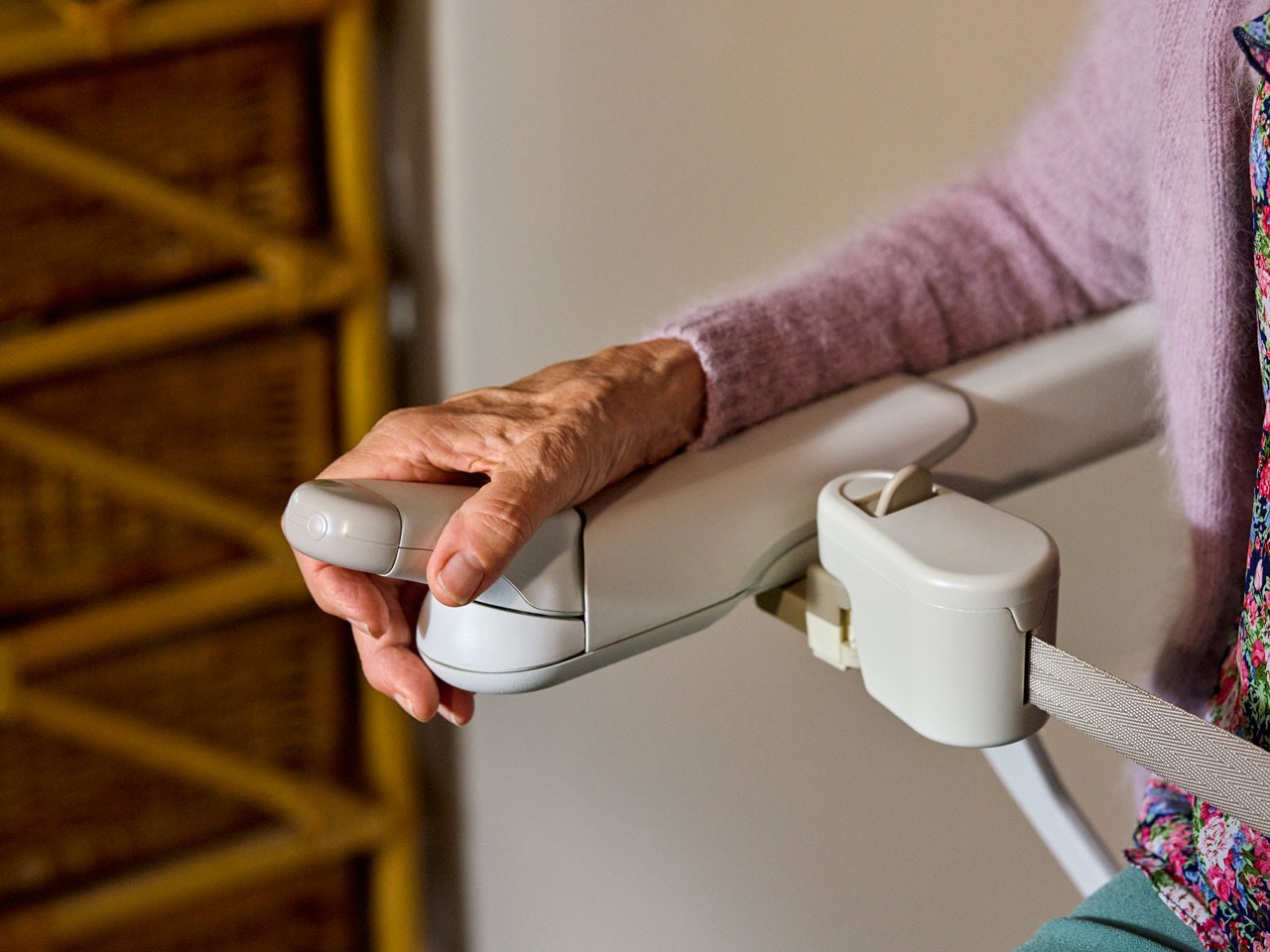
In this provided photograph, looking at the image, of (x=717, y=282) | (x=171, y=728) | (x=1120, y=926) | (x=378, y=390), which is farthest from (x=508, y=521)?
(x=171, y=728)

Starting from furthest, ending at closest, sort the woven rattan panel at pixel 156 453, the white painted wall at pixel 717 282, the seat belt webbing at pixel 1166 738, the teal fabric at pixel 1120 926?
1. the woven rattan panel at pixel 156 453
2. the white painted wall at pixel 717 282
3. the teal fabric at pixel 1120 926
4. the seat belt webbing at pixel 1166 738

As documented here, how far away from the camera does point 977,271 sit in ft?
2.07

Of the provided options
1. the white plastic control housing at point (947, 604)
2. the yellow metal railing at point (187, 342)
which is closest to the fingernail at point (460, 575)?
the white plastic control housing at point (947, 604)

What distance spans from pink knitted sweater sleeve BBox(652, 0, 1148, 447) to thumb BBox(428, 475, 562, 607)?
137mm

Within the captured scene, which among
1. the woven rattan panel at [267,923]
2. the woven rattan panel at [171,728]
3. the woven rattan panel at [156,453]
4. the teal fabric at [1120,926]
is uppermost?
the teal fabric at [1120,926]

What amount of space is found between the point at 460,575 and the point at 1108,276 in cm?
39

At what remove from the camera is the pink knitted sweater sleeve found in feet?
1.87

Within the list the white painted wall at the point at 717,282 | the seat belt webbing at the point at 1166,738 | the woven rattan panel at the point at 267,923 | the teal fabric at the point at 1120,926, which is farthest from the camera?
the woven rattan panel at the point at 267,923

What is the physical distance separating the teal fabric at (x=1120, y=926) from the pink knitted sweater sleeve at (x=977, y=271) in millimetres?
240

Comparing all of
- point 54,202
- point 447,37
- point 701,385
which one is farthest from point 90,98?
point 701,385

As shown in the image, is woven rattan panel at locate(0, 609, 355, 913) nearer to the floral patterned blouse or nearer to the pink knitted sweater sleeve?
the pink knitted sweater sleeve

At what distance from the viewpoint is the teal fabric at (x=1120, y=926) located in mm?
500

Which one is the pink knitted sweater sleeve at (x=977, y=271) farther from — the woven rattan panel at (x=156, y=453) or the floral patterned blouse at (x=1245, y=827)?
the woven rattan panel at (x=156, y=453)

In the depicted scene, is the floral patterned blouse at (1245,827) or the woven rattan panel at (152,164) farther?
the woven rattan panel at (152,164)
